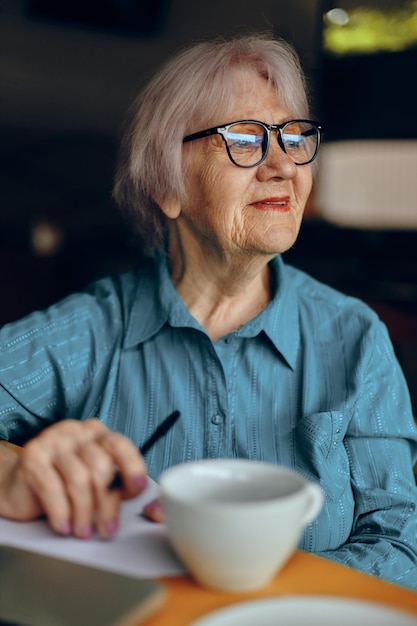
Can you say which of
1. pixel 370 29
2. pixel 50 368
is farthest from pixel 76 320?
pixel 370 29

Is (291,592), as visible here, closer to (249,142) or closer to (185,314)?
(185,314)

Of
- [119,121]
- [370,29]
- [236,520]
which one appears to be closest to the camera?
[236,520]

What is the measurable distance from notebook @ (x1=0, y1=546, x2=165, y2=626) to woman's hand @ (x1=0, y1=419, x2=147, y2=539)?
2.5 inches

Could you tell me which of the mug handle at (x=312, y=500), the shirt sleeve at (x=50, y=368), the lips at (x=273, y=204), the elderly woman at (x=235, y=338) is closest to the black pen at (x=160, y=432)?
the elderly woman at (x=235, y=338)

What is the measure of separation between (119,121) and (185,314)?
116 inches

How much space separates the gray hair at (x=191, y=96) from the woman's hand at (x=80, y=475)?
81cm

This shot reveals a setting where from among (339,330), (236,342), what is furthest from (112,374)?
(339,330)

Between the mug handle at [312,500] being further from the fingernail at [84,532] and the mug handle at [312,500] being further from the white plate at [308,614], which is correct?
the fingernail at [84,532]

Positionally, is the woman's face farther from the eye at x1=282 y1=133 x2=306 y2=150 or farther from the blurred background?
the blurred background

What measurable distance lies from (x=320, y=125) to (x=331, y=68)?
144 inches

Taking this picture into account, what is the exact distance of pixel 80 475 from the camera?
0.77 metres

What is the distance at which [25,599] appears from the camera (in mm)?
650

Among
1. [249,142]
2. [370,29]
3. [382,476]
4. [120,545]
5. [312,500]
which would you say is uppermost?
[370,29]

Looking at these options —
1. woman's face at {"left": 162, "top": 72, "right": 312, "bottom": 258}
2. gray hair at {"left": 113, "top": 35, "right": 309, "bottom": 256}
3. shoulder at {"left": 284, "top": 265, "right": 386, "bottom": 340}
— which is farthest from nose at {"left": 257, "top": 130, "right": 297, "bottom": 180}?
shoulder at {"left": 284, "top": 265, "right": 386, "bottom": 340}
